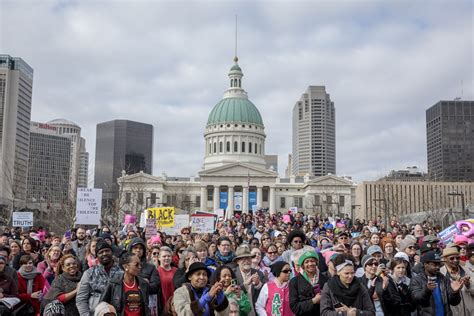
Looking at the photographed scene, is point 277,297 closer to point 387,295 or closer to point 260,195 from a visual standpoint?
point 387,295

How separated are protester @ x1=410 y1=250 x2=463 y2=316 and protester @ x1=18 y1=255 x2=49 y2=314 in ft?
18.6

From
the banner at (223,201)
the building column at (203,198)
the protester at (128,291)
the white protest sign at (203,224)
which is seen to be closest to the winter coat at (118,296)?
the protester at (128,291)

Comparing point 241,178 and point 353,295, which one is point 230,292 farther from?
point 241,178

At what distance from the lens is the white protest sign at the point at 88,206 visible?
58.9 feet

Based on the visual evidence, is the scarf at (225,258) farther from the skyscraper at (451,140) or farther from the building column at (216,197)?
the skyscraper at (451,140)

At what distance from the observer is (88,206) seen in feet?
59.4

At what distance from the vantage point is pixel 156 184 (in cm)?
10906

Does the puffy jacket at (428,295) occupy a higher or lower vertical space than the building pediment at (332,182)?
lower

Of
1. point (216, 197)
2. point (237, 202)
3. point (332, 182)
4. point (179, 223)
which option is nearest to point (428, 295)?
point (179, 223)

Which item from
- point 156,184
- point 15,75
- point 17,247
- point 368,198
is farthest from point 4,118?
point 17,247

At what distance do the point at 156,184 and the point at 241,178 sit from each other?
16161mm

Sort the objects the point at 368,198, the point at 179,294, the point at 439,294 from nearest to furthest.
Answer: the point at 179,294, the point at 439,294, the point at 368,198

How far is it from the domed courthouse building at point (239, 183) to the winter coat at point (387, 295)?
90712mm

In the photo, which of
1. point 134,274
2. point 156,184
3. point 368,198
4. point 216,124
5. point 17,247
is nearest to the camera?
point 134,274
